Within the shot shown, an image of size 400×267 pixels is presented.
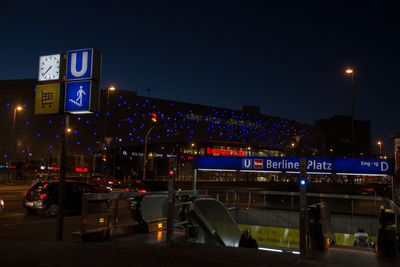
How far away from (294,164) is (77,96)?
8.78 metres

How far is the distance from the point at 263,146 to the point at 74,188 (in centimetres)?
10621

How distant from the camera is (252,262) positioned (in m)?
7.52

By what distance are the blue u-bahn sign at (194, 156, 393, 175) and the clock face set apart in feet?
25.4

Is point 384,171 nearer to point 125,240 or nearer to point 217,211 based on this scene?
point 217,211

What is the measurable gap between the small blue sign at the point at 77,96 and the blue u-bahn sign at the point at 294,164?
7.25m

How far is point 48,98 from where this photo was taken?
10.3 metres

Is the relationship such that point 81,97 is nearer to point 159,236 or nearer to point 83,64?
point 83,64

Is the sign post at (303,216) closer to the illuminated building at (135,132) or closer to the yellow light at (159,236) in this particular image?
the yellow light at (159,236)

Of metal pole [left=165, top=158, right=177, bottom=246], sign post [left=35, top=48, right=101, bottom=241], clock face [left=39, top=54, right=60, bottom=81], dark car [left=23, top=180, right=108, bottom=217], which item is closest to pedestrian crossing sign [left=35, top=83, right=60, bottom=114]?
sign post [left=35, top=48, right=101, bottom=241]

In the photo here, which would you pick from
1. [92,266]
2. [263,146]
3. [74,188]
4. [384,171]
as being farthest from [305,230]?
[263,146]

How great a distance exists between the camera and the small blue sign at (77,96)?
996 centimetres

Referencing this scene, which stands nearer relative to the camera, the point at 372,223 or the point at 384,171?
the point at 384,171

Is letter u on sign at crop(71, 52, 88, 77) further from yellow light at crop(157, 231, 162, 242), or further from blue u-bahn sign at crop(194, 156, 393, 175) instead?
blue u-bahn sign at crop(194, 156, 393, 175)

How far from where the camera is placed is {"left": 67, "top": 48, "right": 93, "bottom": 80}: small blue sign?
10102 mm
